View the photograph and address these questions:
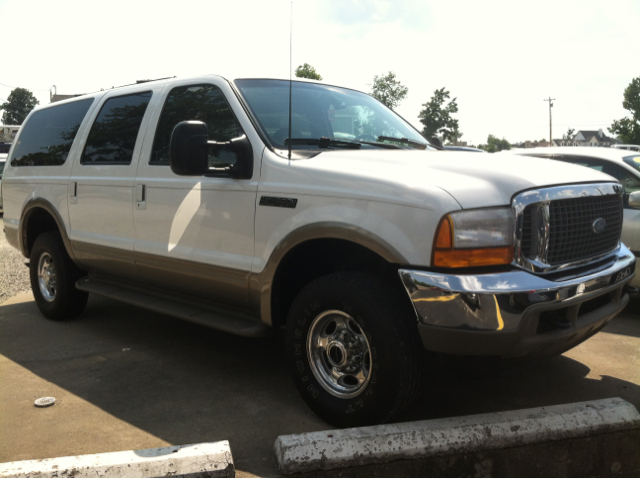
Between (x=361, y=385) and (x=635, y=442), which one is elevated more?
(x=361, y=385)

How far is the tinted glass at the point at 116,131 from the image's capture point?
4.66m

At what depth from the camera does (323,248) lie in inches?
139

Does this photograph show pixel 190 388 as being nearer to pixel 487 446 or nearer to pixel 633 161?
pixel 487 446

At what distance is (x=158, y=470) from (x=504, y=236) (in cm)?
185

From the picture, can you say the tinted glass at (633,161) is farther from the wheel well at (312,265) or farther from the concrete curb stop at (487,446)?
the wheel well at (312,265)

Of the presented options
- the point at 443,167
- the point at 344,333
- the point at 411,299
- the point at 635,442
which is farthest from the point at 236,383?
the point at 635,442

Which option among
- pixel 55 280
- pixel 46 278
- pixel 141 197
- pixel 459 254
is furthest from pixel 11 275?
pixel 459 254

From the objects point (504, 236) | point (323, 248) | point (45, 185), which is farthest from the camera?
point (45, 185)

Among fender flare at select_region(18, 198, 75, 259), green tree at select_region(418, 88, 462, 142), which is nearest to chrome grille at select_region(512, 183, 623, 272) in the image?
fender flare at select_region(18, 198, 75, 259)

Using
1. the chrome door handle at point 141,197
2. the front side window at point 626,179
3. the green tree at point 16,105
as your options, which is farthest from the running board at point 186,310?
the green tree at point 16,105

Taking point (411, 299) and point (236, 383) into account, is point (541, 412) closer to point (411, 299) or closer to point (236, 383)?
point (411, 299)

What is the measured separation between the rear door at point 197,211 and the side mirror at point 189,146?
0.99 feet

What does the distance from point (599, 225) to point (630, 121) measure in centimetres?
5430

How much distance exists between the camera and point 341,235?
3127mm
